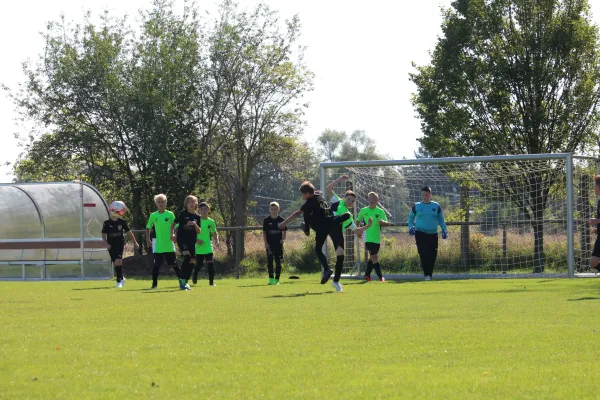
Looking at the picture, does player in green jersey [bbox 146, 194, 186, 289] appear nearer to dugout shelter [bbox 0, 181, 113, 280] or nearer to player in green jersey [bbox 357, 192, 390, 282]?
player in green jersey [bbox 357, 192, 390, 282]

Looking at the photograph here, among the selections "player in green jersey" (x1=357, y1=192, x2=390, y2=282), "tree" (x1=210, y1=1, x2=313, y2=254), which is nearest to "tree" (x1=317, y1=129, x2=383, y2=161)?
"tree" (x1=210, y1=1, x2=313, y2=254)

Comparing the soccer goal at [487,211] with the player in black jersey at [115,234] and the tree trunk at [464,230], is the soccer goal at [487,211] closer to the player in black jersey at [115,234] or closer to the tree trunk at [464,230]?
the tree trunk at [464,230]

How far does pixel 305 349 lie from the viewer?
8062 millimetres

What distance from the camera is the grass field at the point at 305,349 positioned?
614cm

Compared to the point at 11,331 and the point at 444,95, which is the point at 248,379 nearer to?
the point at 11,331

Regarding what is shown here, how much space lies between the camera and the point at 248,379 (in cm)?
651

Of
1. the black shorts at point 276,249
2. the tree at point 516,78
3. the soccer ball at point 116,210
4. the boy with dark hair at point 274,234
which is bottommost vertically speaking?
the black shorts at point 276,249

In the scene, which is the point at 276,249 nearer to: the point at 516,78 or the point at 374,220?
the point at 374,220

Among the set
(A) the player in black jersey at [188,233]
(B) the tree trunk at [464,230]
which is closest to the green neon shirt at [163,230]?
(A) the player in black jersey at [188,233]

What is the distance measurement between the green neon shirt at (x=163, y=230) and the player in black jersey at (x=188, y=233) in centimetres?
20

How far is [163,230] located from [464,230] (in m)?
9.62

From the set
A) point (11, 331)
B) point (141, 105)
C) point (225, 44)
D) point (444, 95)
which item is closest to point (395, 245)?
point (444, 95)

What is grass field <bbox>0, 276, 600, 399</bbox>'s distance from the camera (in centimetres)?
614

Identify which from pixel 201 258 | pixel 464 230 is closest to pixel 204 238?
pixel 201 258
